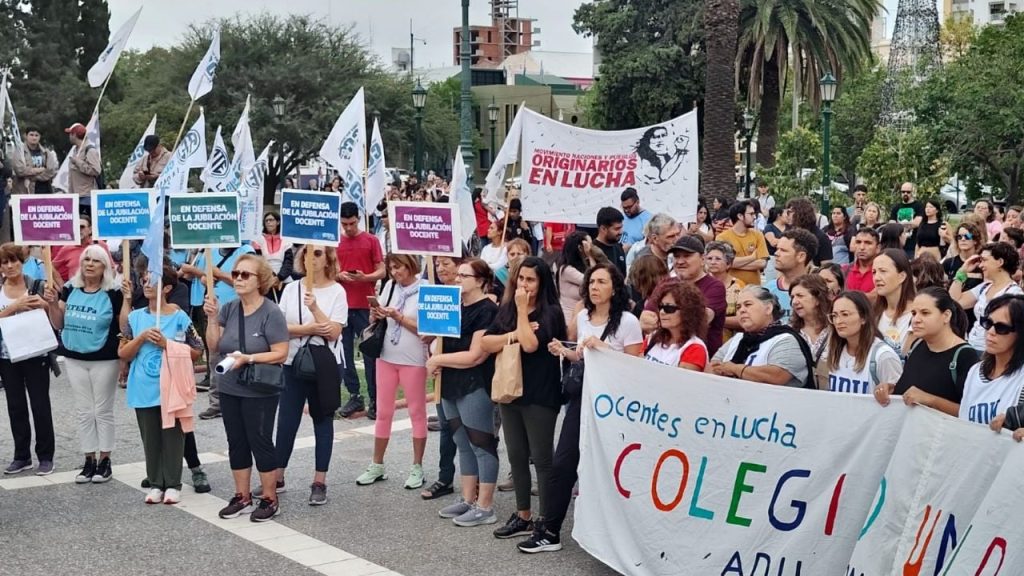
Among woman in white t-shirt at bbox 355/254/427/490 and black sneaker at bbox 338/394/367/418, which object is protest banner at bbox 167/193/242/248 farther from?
black sneaker at bbox 338/394/367/418

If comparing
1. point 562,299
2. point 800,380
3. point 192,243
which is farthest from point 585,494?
point 192,243

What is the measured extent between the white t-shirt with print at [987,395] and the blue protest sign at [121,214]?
566 centimetres

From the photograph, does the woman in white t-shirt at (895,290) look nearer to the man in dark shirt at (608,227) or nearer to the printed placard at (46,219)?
the man in dark shirt at (608,227)

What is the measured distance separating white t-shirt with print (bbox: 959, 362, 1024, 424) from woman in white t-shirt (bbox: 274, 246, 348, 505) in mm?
4094

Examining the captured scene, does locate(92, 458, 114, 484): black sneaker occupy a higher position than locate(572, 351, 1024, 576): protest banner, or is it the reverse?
locate(572, 351, 1024, 576): protest banner

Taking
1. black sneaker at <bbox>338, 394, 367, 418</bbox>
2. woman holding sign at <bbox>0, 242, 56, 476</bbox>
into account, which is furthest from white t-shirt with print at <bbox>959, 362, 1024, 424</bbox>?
black sneaker at <bbox>338, 394, 367, 418</bbox>

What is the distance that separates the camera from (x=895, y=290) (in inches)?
302

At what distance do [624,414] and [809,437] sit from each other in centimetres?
114

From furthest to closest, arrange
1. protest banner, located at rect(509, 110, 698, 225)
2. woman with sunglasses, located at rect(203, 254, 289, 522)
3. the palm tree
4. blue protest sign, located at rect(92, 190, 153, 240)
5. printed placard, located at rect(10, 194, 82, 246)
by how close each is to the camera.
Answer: the palm tree, protest banner, located at rect(509, 110, 698, 225), printed placard, located at rect(10, 194, 82, 246), blue protest sign, located at rect(92, 190, 153, 240), woman with sunglasses, located at rect(203, 254, 289, 522)

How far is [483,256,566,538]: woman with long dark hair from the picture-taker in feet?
24.0

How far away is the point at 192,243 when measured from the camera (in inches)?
334

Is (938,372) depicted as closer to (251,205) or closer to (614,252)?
(614,252)

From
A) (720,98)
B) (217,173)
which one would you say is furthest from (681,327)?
(720,98)

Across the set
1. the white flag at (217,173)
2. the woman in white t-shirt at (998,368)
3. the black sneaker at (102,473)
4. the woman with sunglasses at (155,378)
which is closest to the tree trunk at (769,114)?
the white flag at (217,173)
